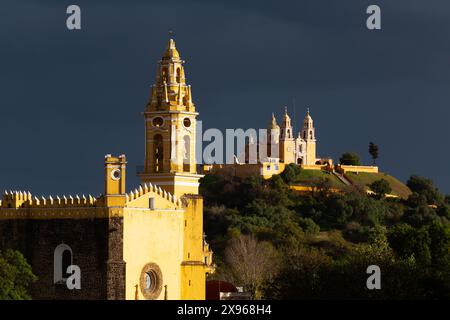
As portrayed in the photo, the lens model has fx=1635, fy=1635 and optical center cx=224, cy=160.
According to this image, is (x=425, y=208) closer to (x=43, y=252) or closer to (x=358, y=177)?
(x=358, y=177)

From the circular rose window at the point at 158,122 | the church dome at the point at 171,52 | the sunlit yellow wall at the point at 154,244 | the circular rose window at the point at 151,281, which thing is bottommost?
the circular rose window at the point at 151,281

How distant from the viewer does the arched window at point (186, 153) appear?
68625 mm

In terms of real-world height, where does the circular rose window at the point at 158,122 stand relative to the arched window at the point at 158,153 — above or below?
above

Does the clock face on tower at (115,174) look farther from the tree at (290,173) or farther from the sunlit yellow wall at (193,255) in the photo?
the tree at (290,173)

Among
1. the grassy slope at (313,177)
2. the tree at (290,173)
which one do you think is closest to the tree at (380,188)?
the grassy slope at (313,177)

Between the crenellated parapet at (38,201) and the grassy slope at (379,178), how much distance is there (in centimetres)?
8246

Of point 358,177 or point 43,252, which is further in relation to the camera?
point 358,177

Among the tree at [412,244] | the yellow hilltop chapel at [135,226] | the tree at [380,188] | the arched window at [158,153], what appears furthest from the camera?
the tree at [380,188]

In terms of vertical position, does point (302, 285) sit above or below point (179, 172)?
below

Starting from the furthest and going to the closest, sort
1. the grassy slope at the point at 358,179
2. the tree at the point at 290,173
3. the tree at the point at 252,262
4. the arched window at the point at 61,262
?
the grassy slope at the point at 358,179 < the tree at the point at 290,173 < the tree at the point at 252,262 < the arched window at the point at 61,262

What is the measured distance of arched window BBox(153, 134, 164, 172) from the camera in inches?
2697

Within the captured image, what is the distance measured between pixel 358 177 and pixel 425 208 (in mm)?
11212
